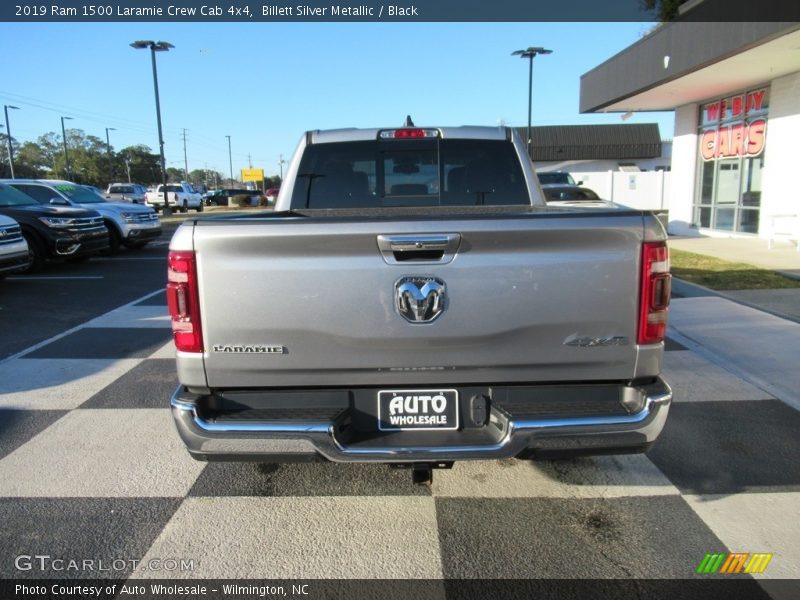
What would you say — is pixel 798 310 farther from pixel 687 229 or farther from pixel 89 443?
pixel 687 229

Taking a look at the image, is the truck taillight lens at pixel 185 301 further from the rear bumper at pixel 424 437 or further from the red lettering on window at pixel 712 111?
the red lettering on window at pixel 712 111

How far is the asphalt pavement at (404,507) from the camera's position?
2.73m

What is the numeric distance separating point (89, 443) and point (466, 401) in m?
2.82

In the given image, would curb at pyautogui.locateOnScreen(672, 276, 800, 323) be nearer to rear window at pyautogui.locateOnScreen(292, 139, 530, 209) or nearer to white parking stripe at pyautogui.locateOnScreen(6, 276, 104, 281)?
rear window at pyautogui.locateOnScreen(292, 139, 530, 209)

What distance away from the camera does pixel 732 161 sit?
16141mm

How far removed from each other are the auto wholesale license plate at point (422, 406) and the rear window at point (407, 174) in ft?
6.62

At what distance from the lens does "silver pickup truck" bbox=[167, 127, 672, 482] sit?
2545 mm

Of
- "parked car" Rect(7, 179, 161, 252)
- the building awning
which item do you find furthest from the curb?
"parked car" Rect(7, 179, 161, 252)

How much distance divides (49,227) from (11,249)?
8.09ft

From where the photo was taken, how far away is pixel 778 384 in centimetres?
498

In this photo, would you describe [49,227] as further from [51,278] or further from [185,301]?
[185,301]

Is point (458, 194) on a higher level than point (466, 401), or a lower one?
higher

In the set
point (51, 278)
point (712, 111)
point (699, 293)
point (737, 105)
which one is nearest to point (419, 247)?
point (699, 293)

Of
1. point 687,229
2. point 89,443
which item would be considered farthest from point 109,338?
point 687,229
